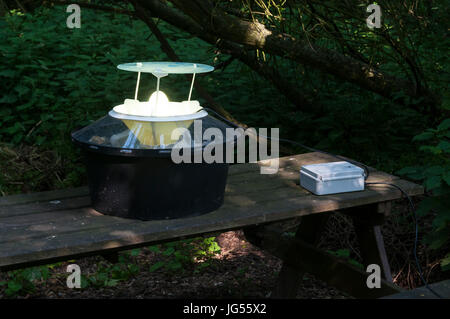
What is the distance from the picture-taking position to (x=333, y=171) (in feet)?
7.94

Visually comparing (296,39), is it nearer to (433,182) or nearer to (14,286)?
(433,182)

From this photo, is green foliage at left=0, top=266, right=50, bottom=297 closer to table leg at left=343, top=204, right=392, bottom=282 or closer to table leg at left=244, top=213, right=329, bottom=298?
table leg at left=244, top=213, right=329, bottom=298

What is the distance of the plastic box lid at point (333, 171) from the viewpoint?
2.40 meters

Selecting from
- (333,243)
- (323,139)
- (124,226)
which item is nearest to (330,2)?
A: (323,139)

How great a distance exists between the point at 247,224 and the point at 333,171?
504 mm

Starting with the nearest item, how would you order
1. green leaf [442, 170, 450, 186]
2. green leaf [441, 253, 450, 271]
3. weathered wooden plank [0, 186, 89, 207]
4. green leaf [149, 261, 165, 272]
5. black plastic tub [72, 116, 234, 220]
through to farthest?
black plastic tub [72, 116, 234, 220] < weathered wooden plank [0, 186, 89, 207] < green leaf [442, 170, 450, 186] < green leaf [441, 253, 450, 271] < green leaf [149, 261, 165, 272]

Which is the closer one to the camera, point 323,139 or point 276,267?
point 276,267

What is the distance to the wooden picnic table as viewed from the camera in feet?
6.22

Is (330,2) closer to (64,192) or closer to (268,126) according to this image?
(268,126)

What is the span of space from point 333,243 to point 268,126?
4.18ft

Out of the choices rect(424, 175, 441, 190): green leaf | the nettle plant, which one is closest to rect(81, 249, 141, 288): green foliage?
the nettle plant

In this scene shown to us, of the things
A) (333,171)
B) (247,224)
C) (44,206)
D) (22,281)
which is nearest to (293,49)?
(333,171)

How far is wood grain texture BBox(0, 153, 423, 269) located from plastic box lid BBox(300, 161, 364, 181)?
8cm

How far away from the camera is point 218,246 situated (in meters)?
4.00
